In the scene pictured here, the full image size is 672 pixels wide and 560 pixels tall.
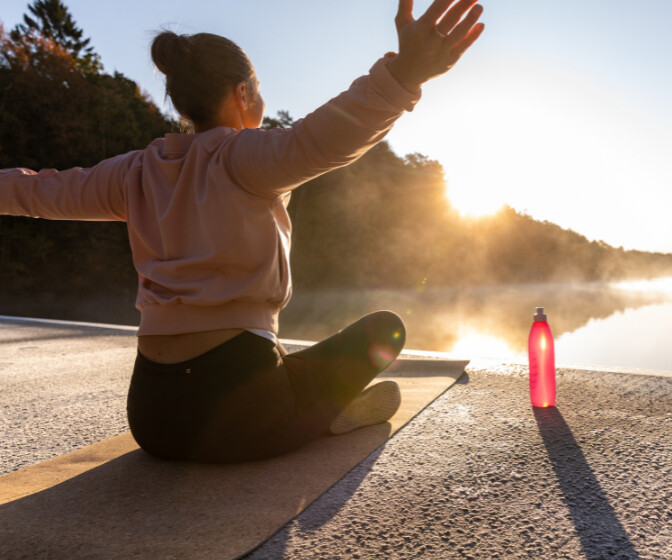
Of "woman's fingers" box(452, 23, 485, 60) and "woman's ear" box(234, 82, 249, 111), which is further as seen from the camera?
"woman's ear" box(234, 82, 249, 111)

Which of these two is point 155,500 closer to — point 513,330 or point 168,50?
point 168,50

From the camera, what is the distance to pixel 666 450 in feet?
4.25

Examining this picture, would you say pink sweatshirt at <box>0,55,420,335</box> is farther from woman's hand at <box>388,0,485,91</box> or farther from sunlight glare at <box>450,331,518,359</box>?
sunlight glare at <box>450,331,518,359</box>

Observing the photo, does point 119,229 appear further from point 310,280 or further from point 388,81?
point 388,81

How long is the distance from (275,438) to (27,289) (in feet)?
52.6

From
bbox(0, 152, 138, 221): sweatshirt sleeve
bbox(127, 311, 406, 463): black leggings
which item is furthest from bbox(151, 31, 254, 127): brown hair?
bbox(127, 311, 406, 463): black leggings

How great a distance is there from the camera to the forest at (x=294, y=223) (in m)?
14.3

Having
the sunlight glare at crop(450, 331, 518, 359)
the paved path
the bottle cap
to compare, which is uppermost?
the bottle cap

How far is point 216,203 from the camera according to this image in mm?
1049

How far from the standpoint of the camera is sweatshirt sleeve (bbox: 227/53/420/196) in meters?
0.87

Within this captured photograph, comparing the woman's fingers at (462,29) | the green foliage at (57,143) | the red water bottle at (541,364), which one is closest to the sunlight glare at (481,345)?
the red water bottle at (541,364)

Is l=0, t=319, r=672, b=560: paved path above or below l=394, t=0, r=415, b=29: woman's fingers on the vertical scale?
below

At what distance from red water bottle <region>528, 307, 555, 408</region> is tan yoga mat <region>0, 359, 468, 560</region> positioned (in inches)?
21.7

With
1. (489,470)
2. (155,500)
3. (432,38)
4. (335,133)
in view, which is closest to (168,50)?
(335,133)
